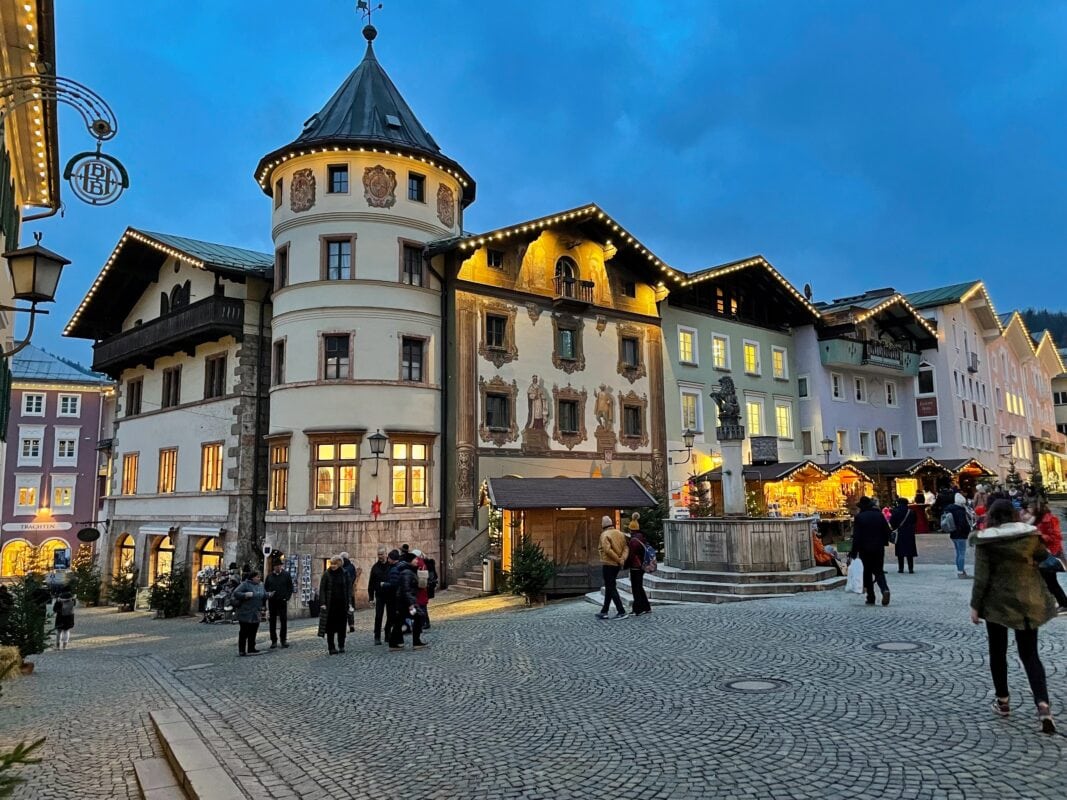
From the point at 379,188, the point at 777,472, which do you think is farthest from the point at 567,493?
the point at 379,188

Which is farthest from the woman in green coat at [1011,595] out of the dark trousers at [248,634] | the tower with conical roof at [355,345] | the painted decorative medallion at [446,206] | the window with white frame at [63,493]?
the window with white frame at [63,493]

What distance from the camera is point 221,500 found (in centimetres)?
2842

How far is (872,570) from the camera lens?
13117mm

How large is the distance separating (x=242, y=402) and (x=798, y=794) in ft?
86.8

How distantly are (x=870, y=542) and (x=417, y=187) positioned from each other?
66.5ft

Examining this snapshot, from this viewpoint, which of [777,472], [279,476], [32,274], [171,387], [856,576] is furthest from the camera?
[171,387]

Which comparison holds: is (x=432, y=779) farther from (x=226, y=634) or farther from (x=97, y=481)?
(x=97, y=481)

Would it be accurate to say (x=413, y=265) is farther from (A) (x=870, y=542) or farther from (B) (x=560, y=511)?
(A) (x=870, y=542)

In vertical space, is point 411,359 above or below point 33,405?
below

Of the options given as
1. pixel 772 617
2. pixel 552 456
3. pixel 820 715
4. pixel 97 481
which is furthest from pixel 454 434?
pixel 97 481

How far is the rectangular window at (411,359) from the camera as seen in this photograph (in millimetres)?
25781

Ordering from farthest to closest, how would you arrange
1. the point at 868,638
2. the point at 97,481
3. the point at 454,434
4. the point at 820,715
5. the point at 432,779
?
the point at 97,481
the point at 454,434
the point at 868,638
the point at 820,715
the point at 432,779

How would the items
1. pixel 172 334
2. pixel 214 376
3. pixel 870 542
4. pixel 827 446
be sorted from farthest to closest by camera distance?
1. pixel 827 446
2. pixel 172 334
3. pixel 214 376
4. pixel 870 542

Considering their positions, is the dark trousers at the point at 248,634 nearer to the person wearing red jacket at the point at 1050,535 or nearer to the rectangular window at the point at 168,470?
the person wearing red jacket at the point at 1050,535
